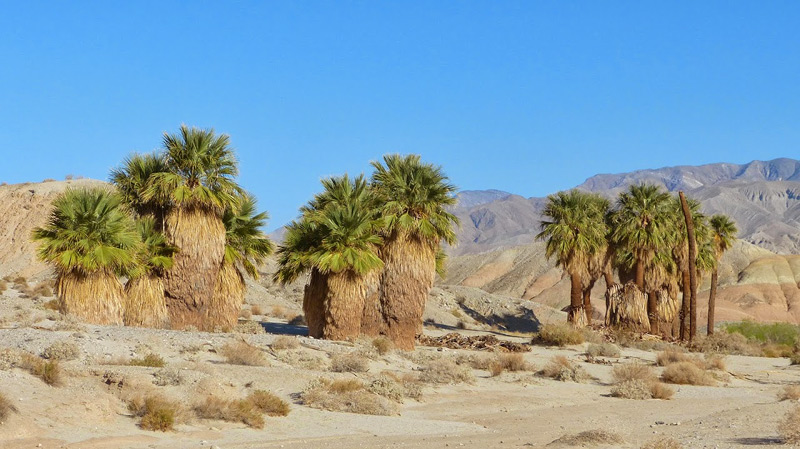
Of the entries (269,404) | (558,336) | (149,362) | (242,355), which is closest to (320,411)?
(269,404)

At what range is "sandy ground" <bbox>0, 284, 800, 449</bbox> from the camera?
13.6 metres

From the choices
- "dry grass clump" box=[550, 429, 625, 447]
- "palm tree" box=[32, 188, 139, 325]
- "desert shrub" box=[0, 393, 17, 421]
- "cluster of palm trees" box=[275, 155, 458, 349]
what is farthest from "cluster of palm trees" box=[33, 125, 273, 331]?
"dry grass clump" box=[550, 429, 625, 447]

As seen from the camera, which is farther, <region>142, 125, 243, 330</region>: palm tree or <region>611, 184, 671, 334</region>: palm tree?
<region>611, 184, 671, 334</region>: palm tree

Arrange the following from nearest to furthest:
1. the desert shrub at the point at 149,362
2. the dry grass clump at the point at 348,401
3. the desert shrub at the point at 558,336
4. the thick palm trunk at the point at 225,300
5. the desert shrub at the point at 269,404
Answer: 1. the desert shrub at the point at 269,404
2. the dry grass clump at the point at 348,401
3. the desert shrub at the point at 149,362
4. the thick palm trunk at the point at 225,300
5. the desert shrub at the point at 558,336

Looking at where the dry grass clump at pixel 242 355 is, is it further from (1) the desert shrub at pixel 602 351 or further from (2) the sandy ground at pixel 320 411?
(1) the desert shrub at pixel 602 351

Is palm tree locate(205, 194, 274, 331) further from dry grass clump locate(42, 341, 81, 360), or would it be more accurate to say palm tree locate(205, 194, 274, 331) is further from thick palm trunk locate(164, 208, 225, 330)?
dry grass clump locate(42, 341, 81, 360)

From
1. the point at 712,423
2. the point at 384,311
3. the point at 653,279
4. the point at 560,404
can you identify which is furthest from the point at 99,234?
the point at 653,279

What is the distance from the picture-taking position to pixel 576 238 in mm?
44812

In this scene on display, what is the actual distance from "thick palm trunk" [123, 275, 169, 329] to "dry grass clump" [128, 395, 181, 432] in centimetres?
1321

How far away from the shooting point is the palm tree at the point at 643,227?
148 ft

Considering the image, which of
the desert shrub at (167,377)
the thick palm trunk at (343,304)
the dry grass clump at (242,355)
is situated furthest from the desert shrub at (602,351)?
the desert shrub at (167,377)

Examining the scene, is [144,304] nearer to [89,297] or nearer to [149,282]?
[149,282]

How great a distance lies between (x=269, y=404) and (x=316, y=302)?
1245cm

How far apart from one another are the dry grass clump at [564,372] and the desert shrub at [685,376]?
95.1 inches
